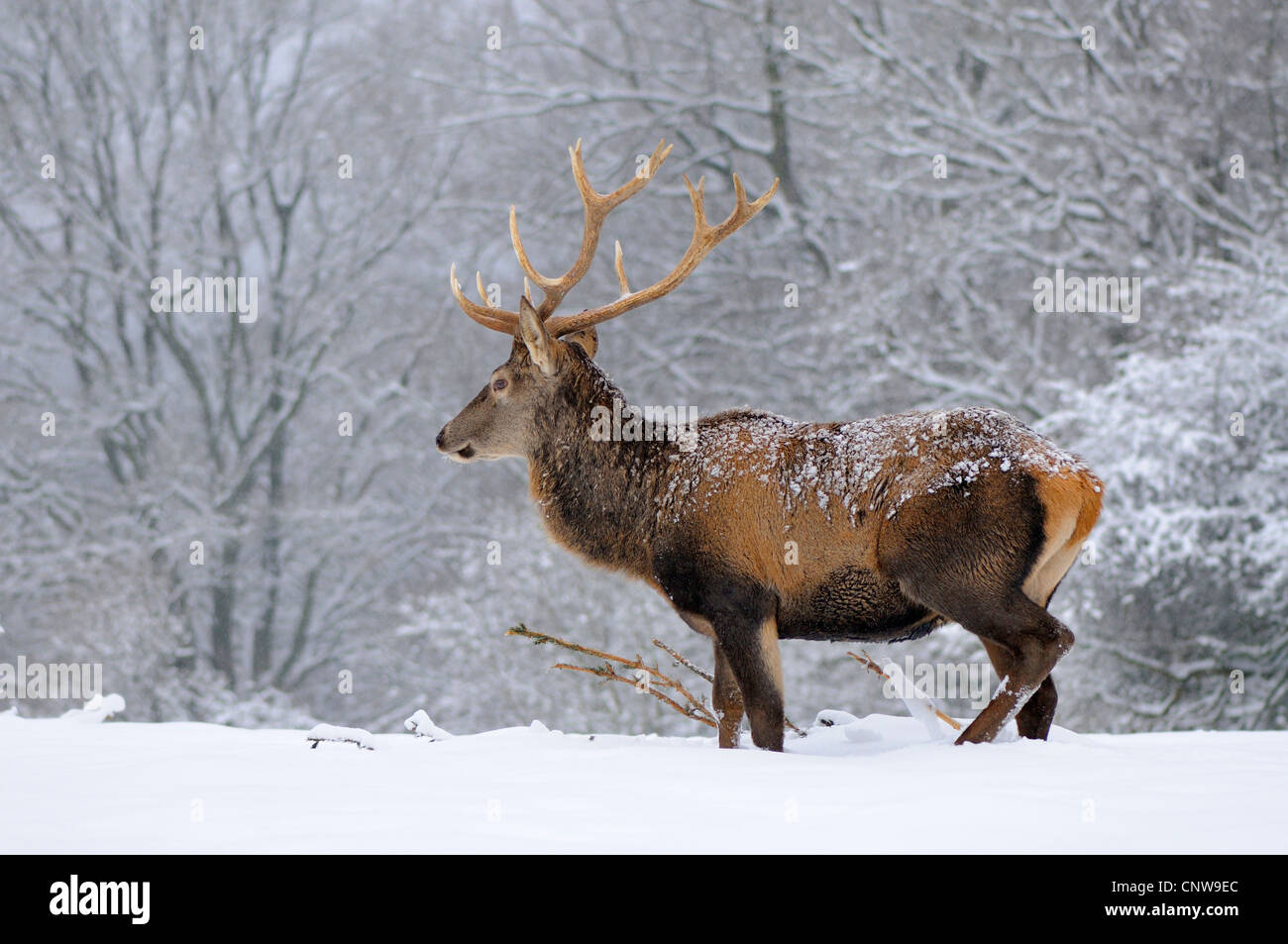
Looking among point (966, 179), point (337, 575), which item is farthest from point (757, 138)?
point (337, 575)

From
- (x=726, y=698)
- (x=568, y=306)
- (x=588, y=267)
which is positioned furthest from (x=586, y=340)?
(x=568, y=306)

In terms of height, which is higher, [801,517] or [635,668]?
[801,517]

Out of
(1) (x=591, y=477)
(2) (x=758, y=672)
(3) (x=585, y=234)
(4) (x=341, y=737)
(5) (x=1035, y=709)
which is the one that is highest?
(3) (x=585, y=234)

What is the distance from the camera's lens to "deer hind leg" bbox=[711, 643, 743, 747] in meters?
5.54

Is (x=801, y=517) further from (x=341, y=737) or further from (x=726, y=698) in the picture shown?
(x=341, y=737)

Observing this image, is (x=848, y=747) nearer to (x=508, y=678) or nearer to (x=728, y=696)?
(x=728, y=696)

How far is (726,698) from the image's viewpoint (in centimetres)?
558

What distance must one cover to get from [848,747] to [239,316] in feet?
63.0

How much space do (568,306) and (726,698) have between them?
1723 centimetres

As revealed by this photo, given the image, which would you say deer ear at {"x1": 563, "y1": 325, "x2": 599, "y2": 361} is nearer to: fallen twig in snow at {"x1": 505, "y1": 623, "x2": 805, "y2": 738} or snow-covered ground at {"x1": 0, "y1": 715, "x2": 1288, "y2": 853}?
fallen twig in snow at {"x1": 505, "y1": 623, "x2": 805, "y2": 738}

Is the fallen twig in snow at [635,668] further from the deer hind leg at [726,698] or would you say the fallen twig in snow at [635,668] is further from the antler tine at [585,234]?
the antler tine at [585,234]

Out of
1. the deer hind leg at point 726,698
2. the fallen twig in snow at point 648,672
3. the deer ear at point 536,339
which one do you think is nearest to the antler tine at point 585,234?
the deer ear at point 536,339

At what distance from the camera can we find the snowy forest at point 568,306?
1443 cm

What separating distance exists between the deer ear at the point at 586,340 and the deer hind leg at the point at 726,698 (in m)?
1.53
